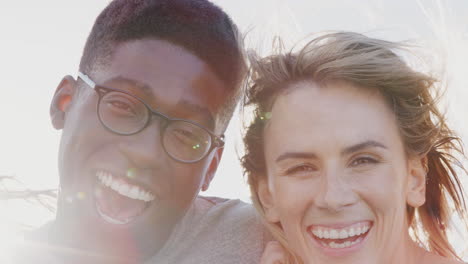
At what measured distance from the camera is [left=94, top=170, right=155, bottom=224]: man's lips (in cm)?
324

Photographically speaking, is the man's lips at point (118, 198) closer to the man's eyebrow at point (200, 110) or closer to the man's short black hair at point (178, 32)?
the man's eyebrow at point (200, 110)

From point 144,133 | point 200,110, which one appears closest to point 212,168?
point 200,110

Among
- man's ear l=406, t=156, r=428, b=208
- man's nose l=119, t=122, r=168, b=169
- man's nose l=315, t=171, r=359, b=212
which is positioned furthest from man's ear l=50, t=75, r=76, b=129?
man's ear l=406, t=156, r=428, b=208

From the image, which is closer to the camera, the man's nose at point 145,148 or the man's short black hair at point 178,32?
the man's nose at point 145,148

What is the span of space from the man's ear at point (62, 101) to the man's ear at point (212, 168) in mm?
955

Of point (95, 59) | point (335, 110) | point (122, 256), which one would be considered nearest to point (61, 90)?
point (95, 59)

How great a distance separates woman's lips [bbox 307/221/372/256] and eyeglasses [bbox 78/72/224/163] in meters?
0.83

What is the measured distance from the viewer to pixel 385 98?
11.7 ft

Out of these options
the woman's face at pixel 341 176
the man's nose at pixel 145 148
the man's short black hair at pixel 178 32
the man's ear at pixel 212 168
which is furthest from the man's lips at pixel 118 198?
the woman's face at pixel 341 176

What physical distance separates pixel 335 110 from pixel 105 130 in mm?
1308

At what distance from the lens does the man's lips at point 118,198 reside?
3244 mm

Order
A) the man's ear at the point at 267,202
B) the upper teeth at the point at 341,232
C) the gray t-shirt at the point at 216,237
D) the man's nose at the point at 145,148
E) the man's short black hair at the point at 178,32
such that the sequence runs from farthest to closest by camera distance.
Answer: the man's ear at the point at 267,202 < the gray t-shirt at the point at 216,237 < the man's short black hair at the point at 178,32 < the upper teeth at the point at 341,232 < the man's nose at the point at 145,148

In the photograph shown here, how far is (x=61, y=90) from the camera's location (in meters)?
3.62

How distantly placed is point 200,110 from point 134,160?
0.48m
